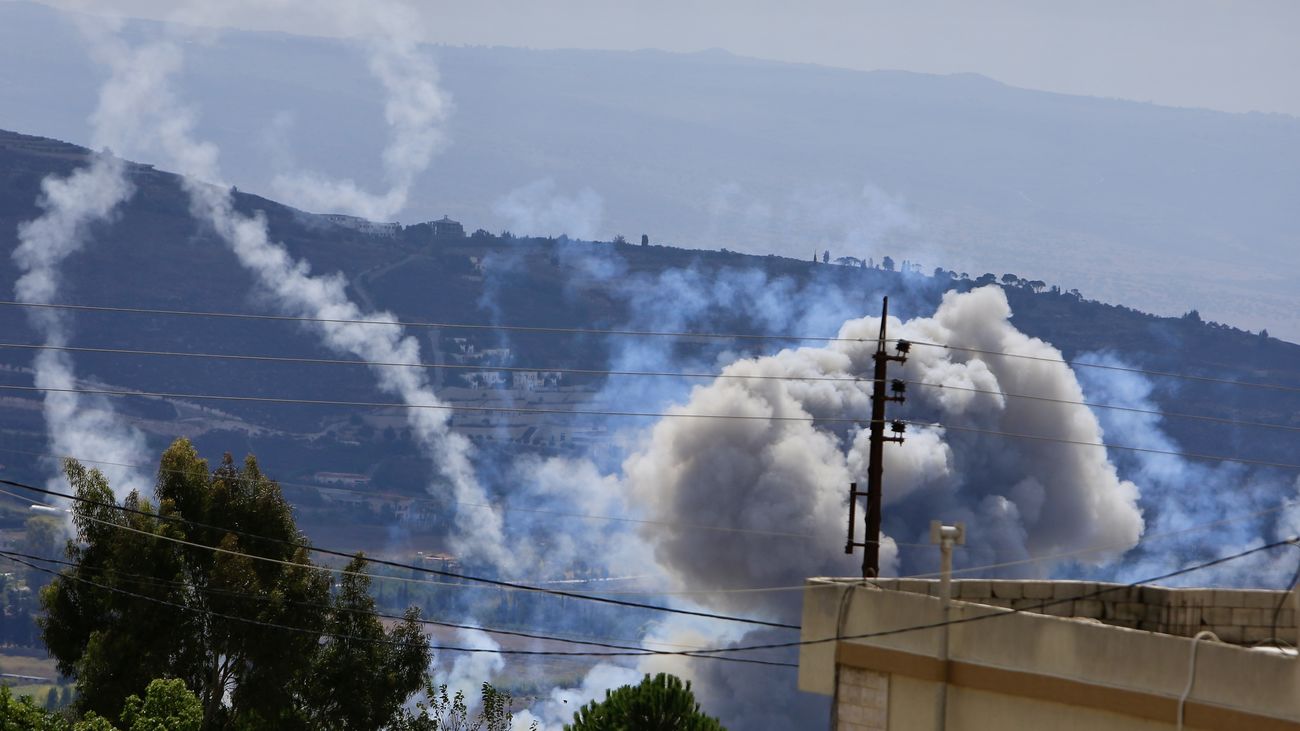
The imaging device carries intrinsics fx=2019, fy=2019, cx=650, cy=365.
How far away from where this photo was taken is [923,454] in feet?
358

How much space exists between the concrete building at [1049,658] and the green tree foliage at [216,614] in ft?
88.9

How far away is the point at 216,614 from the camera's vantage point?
46.5 m

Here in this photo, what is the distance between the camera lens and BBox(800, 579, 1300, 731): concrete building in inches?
697

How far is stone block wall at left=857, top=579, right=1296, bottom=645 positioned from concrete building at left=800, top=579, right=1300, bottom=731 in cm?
2

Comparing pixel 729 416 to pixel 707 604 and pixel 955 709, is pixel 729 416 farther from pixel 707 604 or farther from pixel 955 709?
pixel 955 709

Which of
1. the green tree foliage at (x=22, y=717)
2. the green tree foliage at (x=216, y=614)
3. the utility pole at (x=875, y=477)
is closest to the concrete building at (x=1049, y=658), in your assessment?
the utility pole at (x=875, y=477)

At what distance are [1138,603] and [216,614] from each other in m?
29.2

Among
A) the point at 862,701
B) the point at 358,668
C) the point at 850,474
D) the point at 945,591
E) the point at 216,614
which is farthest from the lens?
the point at 850,474

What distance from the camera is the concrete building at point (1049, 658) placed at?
17.7m

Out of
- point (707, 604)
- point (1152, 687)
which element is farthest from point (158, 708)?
point (707, 604)

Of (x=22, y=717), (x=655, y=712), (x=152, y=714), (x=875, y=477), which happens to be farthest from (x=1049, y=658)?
(x=152, y=714)

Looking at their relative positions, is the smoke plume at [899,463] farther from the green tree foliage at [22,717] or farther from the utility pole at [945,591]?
the utility pole at [945,591]

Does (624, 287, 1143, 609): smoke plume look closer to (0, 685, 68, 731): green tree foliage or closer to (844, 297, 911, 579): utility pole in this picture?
(844, 297, 911, 579): utility pole

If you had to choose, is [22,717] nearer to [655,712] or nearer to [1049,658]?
[655,712]
